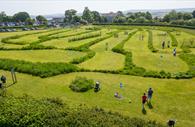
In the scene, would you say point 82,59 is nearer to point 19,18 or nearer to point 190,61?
point 190,61

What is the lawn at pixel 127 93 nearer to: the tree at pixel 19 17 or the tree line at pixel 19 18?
the tree line at pixel 19 18

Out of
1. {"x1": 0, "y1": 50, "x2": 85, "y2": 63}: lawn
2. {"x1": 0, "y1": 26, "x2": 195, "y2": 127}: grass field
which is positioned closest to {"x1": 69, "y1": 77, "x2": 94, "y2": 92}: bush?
{"x1": 0, "y1": 26, "x2": 195, "y2": 127}: grass field

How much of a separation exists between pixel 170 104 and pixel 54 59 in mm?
18982

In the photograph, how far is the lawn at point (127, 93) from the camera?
17.0 metres

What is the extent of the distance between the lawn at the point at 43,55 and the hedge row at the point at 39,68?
4.57 m

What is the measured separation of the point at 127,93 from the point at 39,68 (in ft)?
35.6

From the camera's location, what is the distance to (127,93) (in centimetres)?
2044

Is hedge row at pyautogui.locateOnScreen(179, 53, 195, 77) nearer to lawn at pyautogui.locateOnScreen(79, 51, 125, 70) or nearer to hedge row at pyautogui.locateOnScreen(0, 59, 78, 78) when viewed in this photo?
lawn at pyautogui.locateOnScreen(79, 51, 125, 70)

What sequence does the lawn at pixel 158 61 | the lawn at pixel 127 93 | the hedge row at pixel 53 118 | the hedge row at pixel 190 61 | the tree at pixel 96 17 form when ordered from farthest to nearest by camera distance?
the tree at pixel 96 17 < the lawn at pixel 158 61 < the hedge row at pixel 190 61 < the lawn at pixel 127 93 < the hedge row at pixel 53 118

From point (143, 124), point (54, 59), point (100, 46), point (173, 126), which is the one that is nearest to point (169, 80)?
point (173, 126)

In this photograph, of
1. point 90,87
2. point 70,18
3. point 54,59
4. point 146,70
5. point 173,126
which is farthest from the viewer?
point 70,18

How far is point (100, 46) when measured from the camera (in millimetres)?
42500

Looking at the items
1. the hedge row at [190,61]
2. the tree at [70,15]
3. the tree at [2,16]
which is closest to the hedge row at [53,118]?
the hedge row at [190,61]

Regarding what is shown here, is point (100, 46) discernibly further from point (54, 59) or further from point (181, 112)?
point (181, 112)
